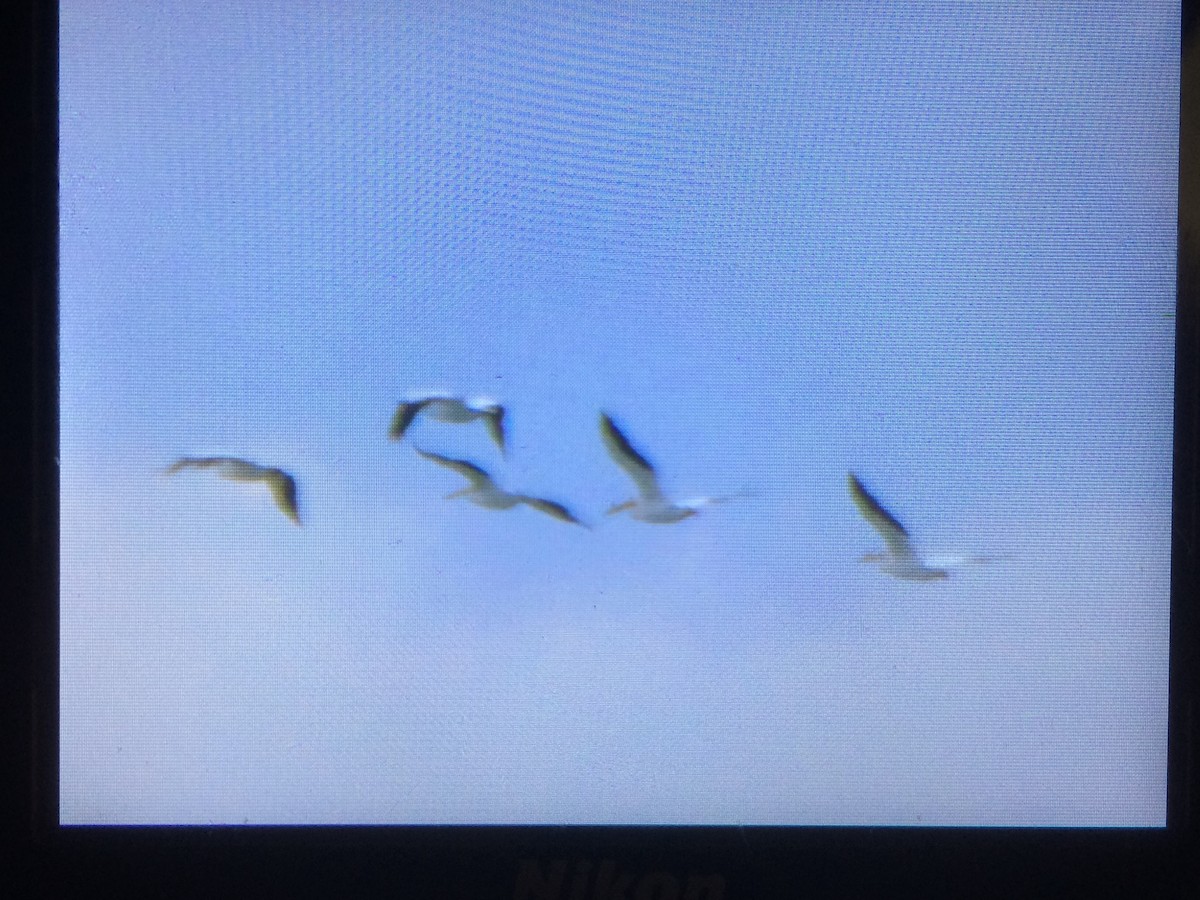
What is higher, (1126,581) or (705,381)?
(705,381)

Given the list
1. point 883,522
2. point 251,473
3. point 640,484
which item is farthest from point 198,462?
point 883,522

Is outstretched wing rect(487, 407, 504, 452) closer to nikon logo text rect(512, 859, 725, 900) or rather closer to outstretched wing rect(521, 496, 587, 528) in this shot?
outstretched wing rect(521, 496, 587, 528)

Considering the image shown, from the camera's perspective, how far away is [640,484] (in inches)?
16.8

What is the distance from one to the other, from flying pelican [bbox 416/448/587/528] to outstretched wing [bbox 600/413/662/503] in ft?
0.13

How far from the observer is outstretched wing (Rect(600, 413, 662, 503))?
427 millimetres

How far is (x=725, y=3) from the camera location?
44 centimetres

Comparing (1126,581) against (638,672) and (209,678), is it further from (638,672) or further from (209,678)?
(209,678)

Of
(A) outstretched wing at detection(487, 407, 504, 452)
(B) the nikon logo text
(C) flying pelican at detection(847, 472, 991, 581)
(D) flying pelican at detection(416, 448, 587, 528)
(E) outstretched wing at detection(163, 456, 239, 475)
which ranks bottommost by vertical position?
(B) the nikon logo text

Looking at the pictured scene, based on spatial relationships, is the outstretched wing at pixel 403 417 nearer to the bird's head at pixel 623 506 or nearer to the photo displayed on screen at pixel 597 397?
the photo displayed on screen at pixel 597 397

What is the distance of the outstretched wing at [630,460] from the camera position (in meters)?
0.43

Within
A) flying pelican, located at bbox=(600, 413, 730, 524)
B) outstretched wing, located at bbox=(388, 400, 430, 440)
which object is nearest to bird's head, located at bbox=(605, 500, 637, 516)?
flying pelican, located at bbox=(600, 413, 730, 524)

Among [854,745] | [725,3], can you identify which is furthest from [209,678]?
[725,3]

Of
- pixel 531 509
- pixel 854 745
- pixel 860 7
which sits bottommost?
pixel 854 745

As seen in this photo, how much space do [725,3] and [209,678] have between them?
48cm
